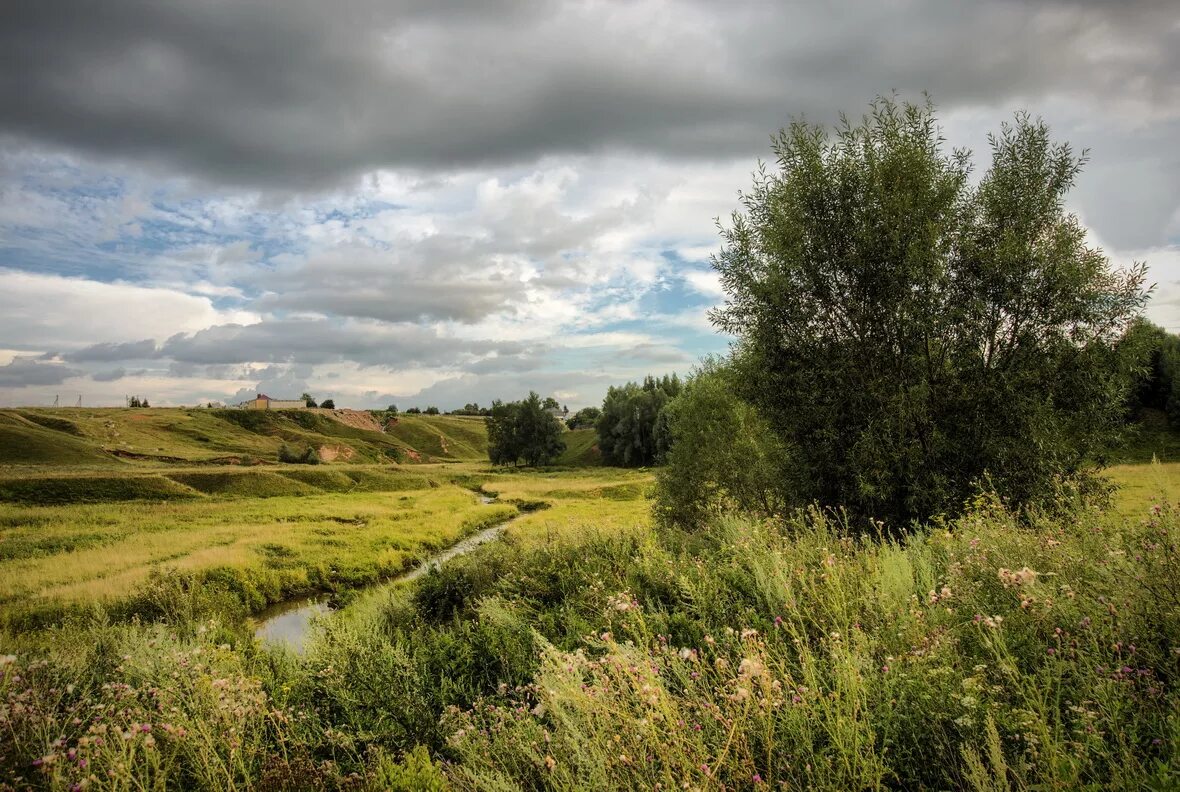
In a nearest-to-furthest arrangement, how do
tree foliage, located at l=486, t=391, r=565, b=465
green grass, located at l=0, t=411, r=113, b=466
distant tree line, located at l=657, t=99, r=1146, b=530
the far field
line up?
distant tree line, located at l=657, t=99, r=1146, b=530 < the far field < green grass, located at l=0, t=411, r=113, b=466 < tree foliage, located at l=486, t=391, r=565, b=465

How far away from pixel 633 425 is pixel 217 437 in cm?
7365

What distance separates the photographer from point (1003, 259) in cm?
1337

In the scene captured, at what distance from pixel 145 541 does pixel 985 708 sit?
37682mm

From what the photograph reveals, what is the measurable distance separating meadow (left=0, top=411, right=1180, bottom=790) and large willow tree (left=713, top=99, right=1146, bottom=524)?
537cm

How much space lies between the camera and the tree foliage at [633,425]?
96.5 meters

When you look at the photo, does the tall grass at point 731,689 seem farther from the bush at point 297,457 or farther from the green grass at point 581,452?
the green grass at point 581,452

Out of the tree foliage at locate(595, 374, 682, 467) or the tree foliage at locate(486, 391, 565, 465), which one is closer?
the tree foliage at locate(595, 374, 682, 467)

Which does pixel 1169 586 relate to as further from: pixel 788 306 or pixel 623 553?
pixel 788 306

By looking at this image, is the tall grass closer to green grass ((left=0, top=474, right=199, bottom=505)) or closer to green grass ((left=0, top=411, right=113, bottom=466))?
green grass ((left=0, top=474, right=199, bottom=505))

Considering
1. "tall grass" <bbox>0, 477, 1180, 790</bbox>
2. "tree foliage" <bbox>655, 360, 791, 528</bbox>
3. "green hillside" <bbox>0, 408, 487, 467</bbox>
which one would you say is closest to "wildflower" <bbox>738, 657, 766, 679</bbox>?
"tall grass" <bbox>0, 477, 1180, 790</bbox>

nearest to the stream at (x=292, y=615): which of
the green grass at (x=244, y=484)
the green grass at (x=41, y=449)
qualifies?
the green grass at (x=244, y=484)

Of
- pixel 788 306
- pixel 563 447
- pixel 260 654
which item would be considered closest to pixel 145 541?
pixel 260 654

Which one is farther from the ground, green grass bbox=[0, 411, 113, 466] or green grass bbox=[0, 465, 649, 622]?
green grass bbox=[0, 411, 113, 466]

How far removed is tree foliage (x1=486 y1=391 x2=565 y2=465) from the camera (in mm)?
105188
